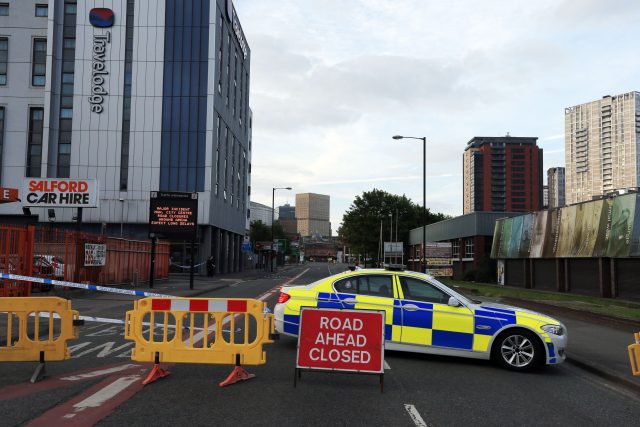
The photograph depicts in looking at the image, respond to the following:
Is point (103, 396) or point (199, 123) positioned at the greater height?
point (199, 123)

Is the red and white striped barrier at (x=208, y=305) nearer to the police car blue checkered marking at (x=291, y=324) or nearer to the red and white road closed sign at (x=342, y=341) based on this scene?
the red and white road closed sign at (x=342, y=341)

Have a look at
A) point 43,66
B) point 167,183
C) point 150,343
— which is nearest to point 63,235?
point 150,343

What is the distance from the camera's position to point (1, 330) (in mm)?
11352

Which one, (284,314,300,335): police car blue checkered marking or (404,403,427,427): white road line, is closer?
(404,403,427,427): white road line

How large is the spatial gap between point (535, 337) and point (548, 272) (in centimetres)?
2991

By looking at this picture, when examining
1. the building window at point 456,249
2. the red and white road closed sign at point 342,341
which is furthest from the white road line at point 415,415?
the building window at point 456,249

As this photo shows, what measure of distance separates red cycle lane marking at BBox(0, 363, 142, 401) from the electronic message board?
735 inches

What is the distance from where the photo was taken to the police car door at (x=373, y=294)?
909cm

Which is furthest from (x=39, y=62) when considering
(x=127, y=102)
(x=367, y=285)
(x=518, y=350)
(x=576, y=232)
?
(x=518, y=350)

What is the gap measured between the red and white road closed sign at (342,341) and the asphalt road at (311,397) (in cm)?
31

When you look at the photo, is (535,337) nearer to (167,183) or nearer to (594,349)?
(594,349)

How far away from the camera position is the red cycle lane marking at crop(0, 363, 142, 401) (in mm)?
6684

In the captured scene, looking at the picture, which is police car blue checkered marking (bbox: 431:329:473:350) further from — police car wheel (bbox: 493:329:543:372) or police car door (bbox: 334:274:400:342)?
police car door (bbox: 334:274:400:342)

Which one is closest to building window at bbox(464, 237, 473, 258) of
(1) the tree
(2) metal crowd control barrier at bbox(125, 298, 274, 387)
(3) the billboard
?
(3) the billboard
